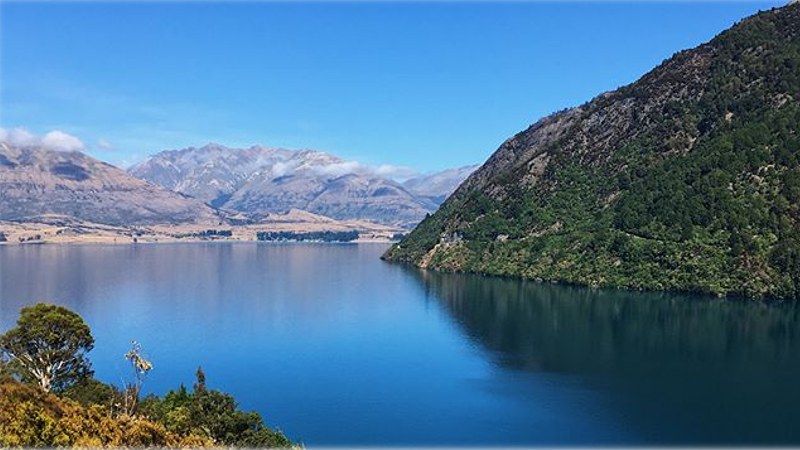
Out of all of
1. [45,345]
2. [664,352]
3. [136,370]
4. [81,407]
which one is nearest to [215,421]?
[136,370]

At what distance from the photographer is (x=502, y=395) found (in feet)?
261

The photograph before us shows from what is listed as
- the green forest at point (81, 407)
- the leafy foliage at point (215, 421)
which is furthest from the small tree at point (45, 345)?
the leafy foliage at point (215, 421)

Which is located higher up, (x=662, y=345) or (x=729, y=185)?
(x=729, y=185)

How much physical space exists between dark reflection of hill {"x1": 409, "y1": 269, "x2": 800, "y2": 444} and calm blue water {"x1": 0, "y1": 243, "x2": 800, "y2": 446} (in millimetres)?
346

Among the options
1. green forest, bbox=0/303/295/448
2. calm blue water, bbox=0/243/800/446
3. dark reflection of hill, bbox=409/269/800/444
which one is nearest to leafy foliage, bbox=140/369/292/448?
green forest, bbox=0/303/295/448

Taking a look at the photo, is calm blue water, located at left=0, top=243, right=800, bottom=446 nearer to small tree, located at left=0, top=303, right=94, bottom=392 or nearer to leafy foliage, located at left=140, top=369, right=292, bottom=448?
leafy foliage, located at left=140, top=369, right=292, bottom=448

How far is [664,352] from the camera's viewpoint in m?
103

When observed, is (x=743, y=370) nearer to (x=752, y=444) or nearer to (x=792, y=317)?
(x=752, y=444)

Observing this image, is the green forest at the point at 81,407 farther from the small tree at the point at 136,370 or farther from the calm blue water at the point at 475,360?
the calm blue water at the point at 475,360

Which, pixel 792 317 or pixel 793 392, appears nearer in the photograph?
pixel 793 392

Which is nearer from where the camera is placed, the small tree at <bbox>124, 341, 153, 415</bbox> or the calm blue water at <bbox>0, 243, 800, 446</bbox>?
the small tree at <bbox>124, 341, 153, 415</bbox>

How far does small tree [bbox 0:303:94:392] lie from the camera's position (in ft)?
204

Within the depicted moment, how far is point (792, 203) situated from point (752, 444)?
12644 centimetres

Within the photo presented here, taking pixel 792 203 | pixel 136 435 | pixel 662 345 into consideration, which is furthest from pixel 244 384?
pixel 792 203
